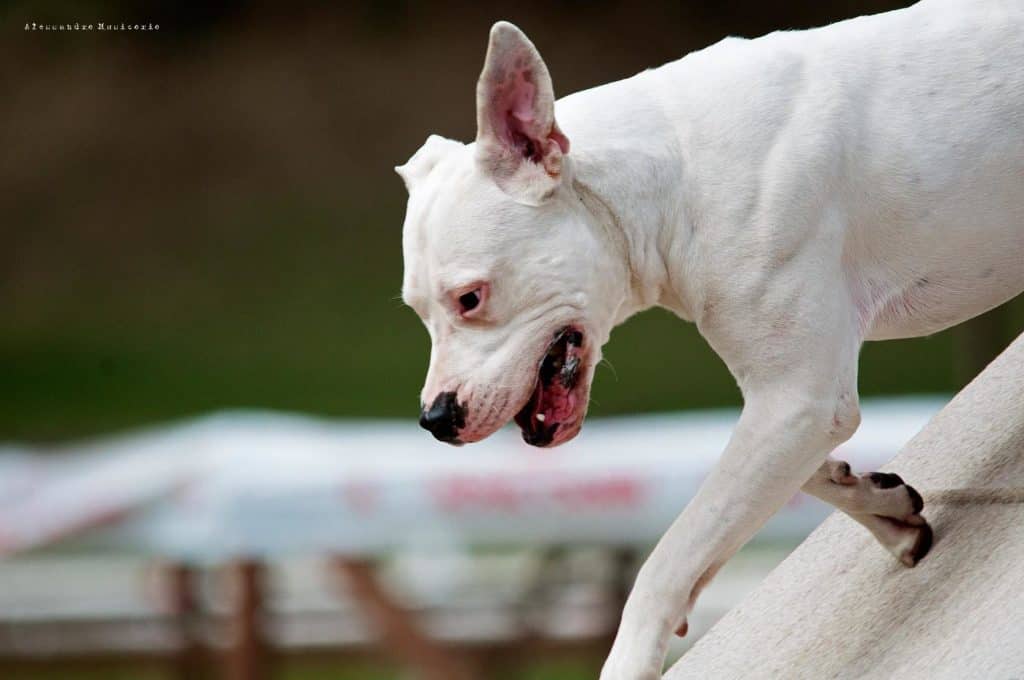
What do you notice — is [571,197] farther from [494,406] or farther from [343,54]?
[343,54]

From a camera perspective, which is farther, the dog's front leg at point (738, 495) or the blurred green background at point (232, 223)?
the blurred green background at point (232, 223)

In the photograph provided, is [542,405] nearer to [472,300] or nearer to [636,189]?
[472,300]

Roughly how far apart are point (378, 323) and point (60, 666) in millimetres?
12250

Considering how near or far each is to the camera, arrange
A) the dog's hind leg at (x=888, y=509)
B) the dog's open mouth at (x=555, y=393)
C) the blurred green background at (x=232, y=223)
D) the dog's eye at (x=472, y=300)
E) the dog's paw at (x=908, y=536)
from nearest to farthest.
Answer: the dog's eye at (x=472, y=300), the dog's open mouth at (x=555, y=393), the dog's hind leg at (x=888, y=509), the dog's paw at (x=908, y=536), the blurred green background at (x=232, y=223)

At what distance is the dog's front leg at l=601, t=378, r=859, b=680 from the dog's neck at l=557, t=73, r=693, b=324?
0.39m

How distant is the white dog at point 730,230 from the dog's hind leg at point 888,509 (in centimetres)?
54

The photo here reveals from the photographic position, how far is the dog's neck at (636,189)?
13.0 ft

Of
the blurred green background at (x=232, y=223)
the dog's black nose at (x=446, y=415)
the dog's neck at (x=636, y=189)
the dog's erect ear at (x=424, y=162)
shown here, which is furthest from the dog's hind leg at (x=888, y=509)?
the blurred green background at (x=232, y=223)

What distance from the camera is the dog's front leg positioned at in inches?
149

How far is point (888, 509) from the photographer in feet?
15.0

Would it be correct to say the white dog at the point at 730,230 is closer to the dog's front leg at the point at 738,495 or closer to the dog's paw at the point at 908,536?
the dog's front leg at the point at 738,495

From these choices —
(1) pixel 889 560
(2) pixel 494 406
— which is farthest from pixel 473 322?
(1) pixel 889 560

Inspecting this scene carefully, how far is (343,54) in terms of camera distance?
2300cm

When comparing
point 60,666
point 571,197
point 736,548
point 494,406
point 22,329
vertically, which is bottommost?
point 22,329
